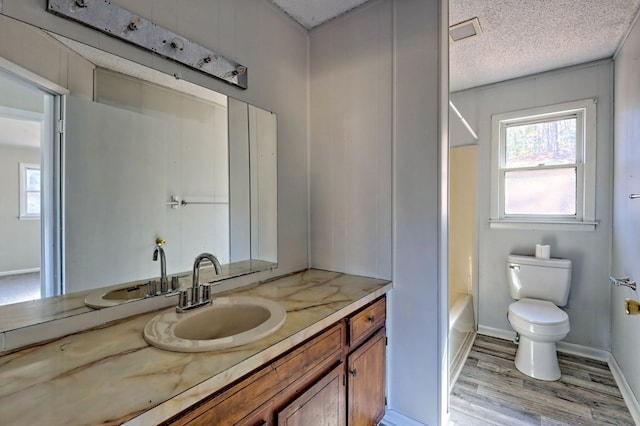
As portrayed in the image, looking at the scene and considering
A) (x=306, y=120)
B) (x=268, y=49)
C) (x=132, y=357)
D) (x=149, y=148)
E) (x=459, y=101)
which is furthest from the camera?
(x=459, y=101)

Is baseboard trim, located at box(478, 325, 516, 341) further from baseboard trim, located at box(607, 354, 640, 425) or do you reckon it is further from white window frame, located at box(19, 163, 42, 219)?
white window frame, located at box(19, 163, 42, 219)

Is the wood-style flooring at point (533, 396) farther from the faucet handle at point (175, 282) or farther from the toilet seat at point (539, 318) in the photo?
the faucet handle at point (175, 282)

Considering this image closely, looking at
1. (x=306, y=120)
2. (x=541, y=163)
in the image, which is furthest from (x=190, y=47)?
(x=541, y=163)

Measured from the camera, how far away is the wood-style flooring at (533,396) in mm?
1676

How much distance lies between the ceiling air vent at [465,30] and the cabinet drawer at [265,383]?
191 centimetres

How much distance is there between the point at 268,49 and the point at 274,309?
139cm

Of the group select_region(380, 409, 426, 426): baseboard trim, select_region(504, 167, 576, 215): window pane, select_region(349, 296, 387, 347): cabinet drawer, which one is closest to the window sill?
select_region(504, 167, 576, 215): window pane

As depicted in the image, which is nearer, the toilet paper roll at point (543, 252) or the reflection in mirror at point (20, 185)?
the reflection in mirror at point (20, 185)

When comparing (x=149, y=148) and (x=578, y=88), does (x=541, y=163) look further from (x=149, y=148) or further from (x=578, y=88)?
(x=149, y=148)

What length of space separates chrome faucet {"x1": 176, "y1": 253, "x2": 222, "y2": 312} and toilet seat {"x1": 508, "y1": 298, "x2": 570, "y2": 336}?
2116mm

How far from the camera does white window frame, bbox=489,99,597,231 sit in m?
2.32

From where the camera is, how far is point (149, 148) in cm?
119

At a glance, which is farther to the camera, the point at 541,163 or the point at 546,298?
the point at 541,163

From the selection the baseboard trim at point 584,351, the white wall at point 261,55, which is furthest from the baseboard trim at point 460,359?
the white wall at point 261,55
